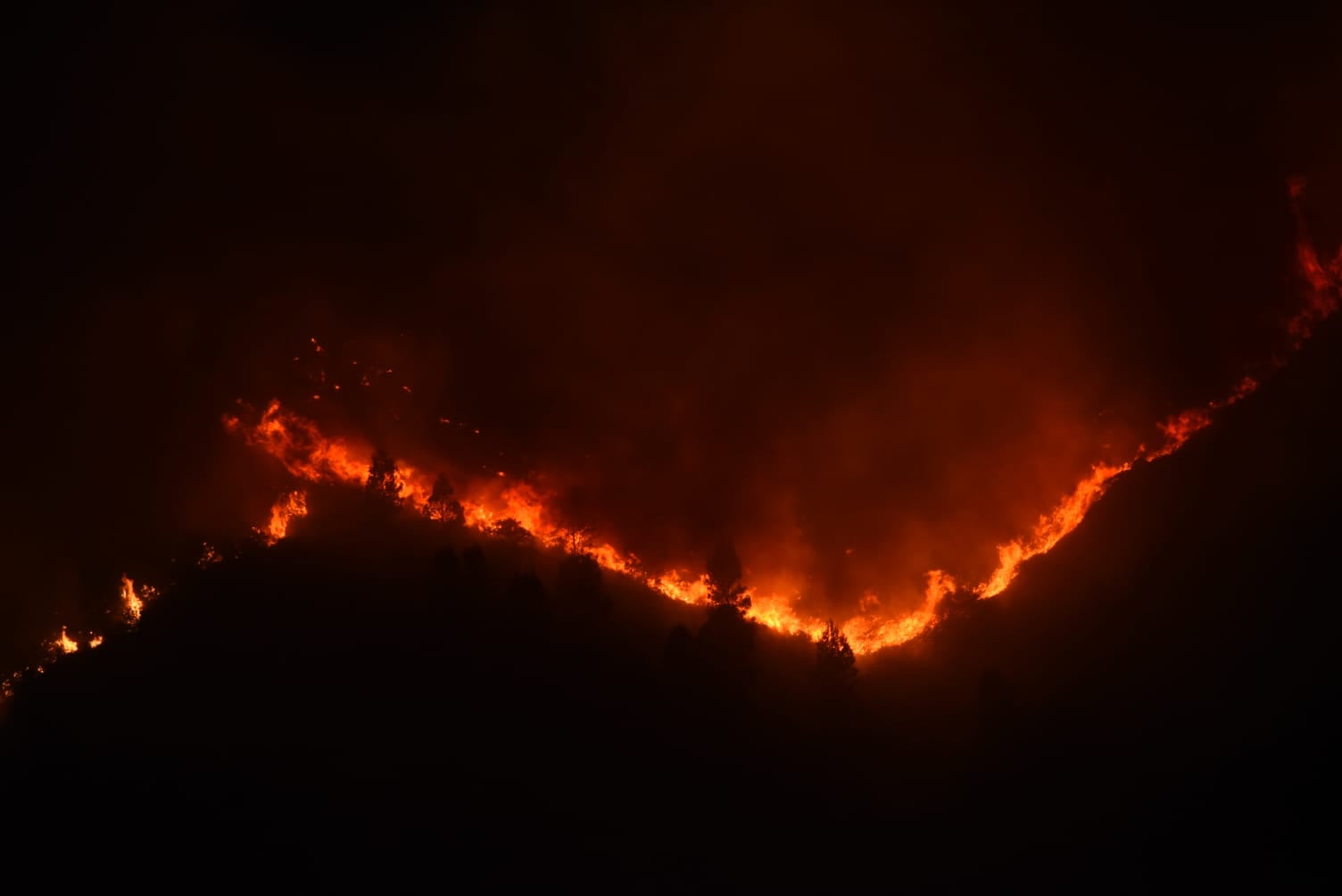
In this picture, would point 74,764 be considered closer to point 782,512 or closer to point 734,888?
point 734,888

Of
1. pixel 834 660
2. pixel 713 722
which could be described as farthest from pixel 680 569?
pixel 713 722

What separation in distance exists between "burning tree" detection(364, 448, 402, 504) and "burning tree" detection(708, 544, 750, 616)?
14.6 metres

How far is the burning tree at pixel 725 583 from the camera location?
3959 cm

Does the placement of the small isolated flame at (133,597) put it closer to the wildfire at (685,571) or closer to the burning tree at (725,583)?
the wildfire at (685,571)

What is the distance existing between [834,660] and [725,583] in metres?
5.72

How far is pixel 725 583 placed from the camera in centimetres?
3972

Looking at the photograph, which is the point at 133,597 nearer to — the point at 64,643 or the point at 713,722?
the point at 64,643

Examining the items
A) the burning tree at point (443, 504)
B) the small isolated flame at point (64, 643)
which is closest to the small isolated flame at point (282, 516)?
the burning tree at point (443, 504)

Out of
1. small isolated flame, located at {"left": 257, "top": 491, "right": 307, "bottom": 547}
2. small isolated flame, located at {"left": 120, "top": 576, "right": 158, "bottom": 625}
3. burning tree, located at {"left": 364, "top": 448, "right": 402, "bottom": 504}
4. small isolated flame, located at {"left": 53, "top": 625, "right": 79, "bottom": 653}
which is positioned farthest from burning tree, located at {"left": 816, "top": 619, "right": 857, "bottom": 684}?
small isolated flame, located at {"left": 53, "top": 625, "right": 79, "bottom": 653}

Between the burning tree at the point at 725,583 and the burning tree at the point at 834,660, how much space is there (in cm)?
375

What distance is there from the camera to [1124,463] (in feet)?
140

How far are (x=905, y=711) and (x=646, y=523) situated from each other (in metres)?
15.0

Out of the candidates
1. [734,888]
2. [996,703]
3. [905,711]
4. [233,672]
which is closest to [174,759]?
[233,672]

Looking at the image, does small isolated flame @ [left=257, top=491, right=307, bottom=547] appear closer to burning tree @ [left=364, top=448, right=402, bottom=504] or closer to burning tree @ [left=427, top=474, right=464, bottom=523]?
burning tree @ [left=364, top=448, right=402, bottom=504]
